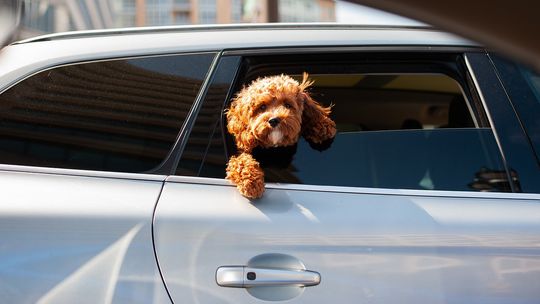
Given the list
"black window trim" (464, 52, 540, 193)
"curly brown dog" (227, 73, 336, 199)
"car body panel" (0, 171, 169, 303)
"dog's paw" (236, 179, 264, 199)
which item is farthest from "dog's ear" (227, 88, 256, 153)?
"black window trim" (464, 52, 540, 193)

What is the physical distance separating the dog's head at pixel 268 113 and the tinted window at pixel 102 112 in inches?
7.2

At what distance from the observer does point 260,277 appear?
188 centimetres

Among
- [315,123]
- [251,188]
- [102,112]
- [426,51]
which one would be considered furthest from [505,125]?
[102,112]

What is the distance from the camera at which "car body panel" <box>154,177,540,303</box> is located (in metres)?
1.88

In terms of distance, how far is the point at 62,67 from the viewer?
7.01ft

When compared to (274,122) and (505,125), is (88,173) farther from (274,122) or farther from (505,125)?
(505,125)

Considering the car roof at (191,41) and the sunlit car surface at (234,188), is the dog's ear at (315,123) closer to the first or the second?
the sunlit car surface at (234,188)

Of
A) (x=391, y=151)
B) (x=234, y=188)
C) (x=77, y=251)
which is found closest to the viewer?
(x=77, y=251)

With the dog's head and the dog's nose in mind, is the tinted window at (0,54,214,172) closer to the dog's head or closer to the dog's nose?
the dog's head

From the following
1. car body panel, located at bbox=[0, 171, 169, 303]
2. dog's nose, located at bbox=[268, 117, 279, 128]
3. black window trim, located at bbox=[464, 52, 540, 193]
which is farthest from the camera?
black window trim, located at bbox=[464, 52, 540, 193]

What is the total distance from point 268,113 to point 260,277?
511 mm

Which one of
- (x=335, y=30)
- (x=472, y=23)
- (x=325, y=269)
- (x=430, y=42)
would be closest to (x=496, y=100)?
(x=430, y=42)

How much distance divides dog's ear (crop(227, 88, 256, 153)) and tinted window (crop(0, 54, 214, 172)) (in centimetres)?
15

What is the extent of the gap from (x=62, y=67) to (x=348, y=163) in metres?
1.03
